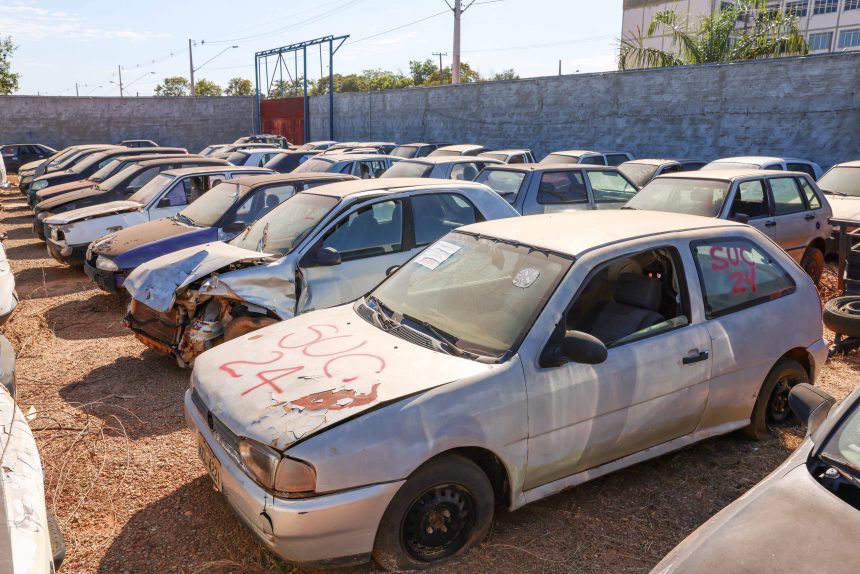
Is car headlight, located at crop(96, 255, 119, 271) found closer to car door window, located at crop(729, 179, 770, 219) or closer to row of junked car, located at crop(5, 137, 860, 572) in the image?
row of junked car, located at crop(5, 137, 860, 572)

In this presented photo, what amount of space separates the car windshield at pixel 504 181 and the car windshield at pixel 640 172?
4281mm

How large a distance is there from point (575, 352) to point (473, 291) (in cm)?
76

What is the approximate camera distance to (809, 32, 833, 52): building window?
206 feet

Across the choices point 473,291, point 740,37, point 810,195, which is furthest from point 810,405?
point 740,37

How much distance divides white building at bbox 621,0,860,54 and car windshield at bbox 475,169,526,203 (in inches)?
2226

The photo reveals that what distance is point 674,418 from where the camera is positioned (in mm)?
3887

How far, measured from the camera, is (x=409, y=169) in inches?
486

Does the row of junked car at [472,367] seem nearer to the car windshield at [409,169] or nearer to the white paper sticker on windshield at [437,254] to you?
the white paper sticker on windshield at [437,254]

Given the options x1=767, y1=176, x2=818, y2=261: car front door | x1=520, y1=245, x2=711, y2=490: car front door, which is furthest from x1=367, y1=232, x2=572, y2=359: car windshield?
x1=767, y1=176, x2=818, y2=261: car front door

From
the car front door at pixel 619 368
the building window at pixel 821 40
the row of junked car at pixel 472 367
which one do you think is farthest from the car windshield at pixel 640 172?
the building window at pixel 821 40

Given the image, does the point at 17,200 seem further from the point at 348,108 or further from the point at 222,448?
the point at 222,448

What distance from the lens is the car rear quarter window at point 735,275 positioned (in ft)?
13.4

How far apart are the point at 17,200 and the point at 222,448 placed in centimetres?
2133

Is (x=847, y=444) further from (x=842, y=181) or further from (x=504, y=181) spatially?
(x=842, y=181)
